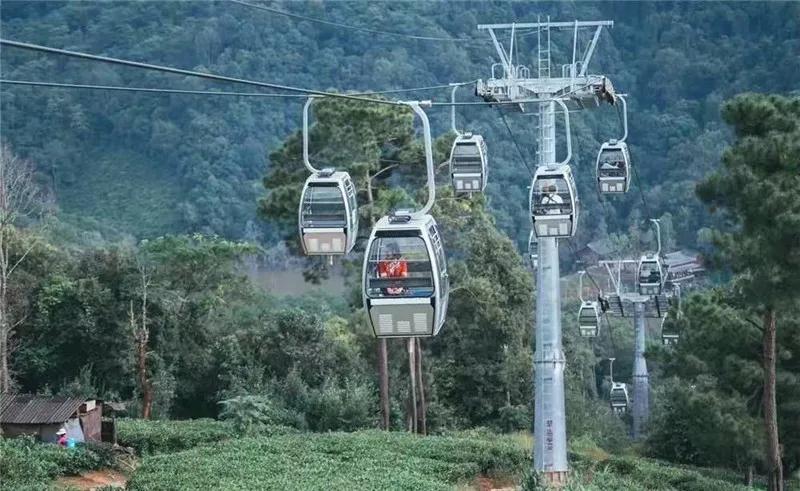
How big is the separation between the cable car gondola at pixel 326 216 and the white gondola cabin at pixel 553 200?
5.12 metres

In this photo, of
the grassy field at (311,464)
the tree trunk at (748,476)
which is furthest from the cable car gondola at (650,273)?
the grassy field at (311,464)

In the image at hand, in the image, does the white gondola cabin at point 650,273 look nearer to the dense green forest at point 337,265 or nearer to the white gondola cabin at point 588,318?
the white gondola cabin at point 588,318

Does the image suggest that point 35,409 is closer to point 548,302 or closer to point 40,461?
point 40,461

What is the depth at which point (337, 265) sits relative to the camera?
43.7 metres

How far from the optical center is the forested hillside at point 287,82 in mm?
61531

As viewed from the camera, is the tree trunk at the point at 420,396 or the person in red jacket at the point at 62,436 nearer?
the person in red jacket at the point at 62,436

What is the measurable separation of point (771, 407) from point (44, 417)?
12.4 meters

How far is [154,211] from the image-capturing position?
59312 mm

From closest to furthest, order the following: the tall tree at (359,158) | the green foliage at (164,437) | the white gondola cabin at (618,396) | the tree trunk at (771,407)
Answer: the tree trunk at (771,407), the green foliage at (164,437), the tall tree at (359,158), the white gondola cabin at (618,396)

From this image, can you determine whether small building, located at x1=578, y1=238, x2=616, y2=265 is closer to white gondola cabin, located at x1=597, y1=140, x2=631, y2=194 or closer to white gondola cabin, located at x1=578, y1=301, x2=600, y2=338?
white gondola cabin, located at x1=578, y1=301, x2=600, y2=338

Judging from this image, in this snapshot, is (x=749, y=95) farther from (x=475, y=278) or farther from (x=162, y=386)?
(x=162, y=386)

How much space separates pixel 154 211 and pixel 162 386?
28217 mm

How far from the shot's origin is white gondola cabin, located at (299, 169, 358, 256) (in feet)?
49.4

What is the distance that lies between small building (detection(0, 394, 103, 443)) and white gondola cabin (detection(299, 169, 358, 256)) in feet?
29.7
